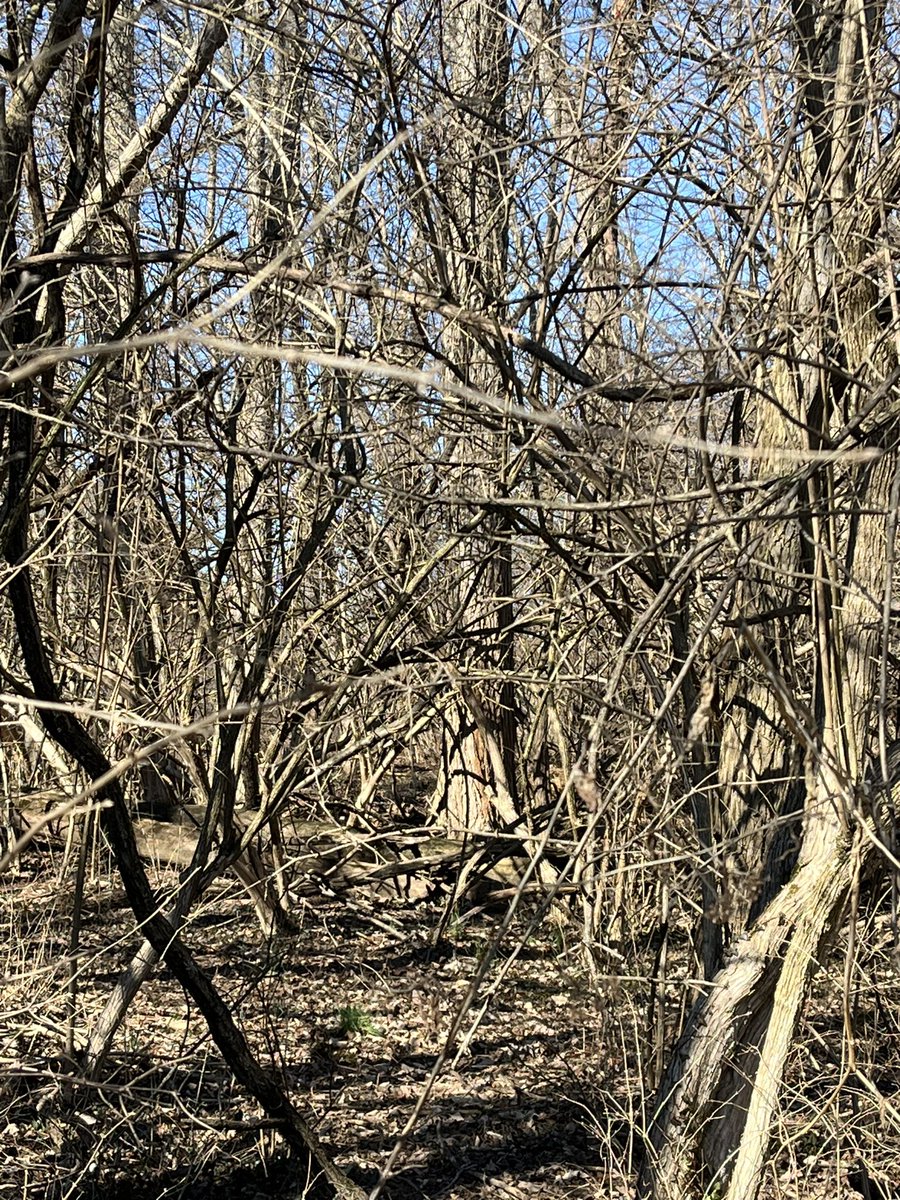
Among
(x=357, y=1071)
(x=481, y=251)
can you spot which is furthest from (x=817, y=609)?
(x=357, y=1071)

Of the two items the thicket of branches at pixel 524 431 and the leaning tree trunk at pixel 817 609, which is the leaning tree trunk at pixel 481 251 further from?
the leaning tree trunk at pixel 817 609

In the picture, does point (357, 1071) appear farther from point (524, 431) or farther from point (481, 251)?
point (481, 251)

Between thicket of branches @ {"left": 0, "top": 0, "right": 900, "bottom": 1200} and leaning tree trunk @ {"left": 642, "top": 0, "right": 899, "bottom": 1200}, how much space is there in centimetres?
2

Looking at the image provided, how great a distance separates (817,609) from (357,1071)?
3.50m

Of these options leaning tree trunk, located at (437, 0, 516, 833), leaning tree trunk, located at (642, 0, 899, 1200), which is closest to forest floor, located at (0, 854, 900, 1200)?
leaning tree trunk, located at (642, 0, 899, 1200)

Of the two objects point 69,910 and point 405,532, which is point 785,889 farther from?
point 69,910

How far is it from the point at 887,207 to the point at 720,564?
1.28 m

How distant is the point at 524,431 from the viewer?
4230 millimetres

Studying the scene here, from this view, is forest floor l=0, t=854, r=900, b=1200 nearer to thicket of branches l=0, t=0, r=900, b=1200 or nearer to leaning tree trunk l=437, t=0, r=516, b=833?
thicket of branches l=0, t=0, r=900, b=1200

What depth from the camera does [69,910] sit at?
6.88 m

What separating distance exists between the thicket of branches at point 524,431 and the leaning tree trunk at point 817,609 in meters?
0.02

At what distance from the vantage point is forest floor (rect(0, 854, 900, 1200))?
174 inches

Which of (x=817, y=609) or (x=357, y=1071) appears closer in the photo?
(x=817, y=609)

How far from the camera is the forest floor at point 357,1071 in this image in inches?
174
